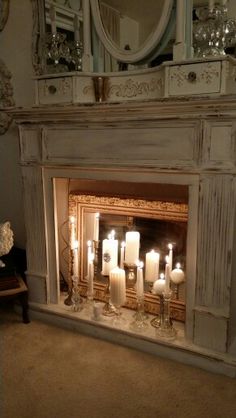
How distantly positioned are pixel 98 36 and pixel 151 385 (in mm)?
1803

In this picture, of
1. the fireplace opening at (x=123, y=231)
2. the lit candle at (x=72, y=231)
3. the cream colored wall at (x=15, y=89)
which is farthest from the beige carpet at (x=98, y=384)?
the cream colored wall at (x=15, y=89)

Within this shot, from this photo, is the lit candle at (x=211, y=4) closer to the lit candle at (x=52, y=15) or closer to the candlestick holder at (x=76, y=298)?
the lit candle at (x=52, y=15)

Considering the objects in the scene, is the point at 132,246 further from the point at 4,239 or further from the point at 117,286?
the point at 4,239

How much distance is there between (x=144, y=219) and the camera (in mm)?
2127

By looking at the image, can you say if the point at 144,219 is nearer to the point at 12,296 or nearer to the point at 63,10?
the point at 12,296

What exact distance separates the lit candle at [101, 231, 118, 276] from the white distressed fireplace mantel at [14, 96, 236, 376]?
0.40m

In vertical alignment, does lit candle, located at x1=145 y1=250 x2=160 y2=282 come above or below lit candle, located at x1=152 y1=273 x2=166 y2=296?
above

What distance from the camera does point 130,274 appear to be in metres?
2.19

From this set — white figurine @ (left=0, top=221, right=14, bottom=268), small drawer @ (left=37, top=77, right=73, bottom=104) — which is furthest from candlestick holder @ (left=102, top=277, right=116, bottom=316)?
small drawer @ (left=37, top=77, right=73, bottom=104)

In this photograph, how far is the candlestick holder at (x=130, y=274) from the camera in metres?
2.16

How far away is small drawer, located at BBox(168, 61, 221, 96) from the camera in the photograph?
158 cm

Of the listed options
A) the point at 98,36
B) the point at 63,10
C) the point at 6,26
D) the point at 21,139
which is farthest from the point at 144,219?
the point at 6,26

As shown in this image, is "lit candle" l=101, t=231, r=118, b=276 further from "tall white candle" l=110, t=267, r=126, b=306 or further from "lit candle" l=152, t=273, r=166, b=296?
"lit candle" l=152, t=273, r=166, b=296

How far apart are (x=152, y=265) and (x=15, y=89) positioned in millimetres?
1486
